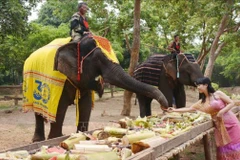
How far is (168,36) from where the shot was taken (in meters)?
23.2

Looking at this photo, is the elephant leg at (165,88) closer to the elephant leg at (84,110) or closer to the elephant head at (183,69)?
the elephant head at (183,69)

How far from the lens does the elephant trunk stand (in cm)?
536

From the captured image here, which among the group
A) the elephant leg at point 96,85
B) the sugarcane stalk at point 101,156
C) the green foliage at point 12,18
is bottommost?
the sugarcane stalk at point 101,156

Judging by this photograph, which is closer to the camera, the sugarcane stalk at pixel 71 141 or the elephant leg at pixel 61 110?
the sugarcane stalk at pixel 71 141

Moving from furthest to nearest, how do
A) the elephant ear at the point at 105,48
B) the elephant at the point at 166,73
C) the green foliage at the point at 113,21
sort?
the green foliage at the point at 113,21, the elephant at the point at 166,73, the elephant ear at the point at 105,48

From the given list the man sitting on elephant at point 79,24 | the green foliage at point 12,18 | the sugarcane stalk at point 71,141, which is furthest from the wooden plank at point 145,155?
the green foliage at point 12,18

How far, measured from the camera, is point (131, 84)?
571 centimetres

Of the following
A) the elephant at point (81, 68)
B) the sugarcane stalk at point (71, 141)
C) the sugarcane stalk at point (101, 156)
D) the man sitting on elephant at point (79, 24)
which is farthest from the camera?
the man sitting on elephant at point (79, 24)

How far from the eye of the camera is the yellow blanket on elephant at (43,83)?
6289 mm

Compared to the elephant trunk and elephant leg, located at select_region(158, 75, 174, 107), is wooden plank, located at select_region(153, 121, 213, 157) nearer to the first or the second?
the elephant trunk

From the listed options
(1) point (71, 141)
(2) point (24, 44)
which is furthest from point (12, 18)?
(1) point (71, 141)

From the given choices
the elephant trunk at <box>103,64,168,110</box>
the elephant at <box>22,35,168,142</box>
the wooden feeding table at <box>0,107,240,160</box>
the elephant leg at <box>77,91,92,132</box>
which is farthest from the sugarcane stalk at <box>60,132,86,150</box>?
the elephant leg at <box>77,91,92,132</box>

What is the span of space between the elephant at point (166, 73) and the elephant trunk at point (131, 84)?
8.71 feet

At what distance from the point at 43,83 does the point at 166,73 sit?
→ 3457 millimetres
